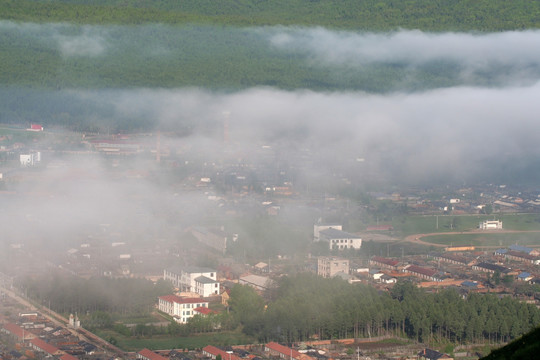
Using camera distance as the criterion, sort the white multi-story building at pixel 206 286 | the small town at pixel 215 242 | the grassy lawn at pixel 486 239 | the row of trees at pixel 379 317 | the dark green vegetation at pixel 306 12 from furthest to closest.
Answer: the dark green vegetation at pixel 306 12, the grassy lawn at pixel 486 239, the white multi-story building at pixel 206 286, the row of trees at pixel 379 317, the small town at pixel 215 242

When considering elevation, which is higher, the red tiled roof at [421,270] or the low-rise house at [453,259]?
the low-rise house at [453,259]

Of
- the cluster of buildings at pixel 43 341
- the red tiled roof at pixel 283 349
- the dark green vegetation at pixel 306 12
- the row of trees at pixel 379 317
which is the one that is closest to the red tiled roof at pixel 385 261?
the row of trees at pixel 379 317

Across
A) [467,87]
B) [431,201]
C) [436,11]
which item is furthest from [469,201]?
[436,11]

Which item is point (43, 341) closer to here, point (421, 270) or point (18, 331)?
point (18, 331)

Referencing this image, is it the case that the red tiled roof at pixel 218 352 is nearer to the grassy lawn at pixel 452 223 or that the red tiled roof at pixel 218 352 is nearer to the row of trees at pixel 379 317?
the row of trees at pixel 379 317

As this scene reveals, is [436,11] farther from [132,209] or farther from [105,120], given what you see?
[132,209]

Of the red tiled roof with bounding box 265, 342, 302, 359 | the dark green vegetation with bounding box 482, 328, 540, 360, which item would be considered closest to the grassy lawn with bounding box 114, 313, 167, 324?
the red tiled roof with bounding box 265, 342, 302, 359

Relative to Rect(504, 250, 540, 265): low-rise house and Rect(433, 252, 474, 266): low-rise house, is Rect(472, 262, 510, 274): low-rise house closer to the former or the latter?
Rect(433, 252, 474, 266): low-rise house
